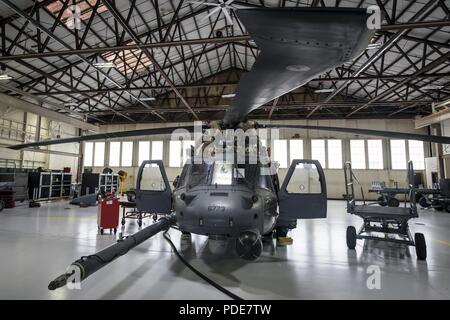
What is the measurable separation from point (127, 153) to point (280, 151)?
12.8 m

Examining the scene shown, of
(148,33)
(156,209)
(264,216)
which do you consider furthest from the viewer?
→ (148,33)

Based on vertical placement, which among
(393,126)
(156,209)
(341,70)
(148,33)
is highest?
(148,33)

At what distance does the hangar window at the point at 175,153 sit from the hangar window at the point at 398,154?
16.3 m

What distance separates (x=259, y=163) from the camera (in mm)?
4289

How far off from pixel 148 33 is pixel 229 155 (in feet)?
33.0

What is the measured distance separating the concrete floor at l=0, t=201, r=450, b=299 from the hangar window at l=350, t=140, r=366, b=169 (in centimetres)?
1353

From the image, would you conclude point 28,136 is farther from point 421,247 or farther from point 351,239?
point 421,247

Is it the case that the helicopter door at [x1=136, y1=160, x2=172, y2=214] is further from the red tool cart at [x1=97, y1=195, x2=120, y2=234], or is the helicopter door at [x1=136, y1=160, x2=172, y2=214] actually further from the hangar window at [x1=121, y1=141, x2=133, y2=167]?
the hangar window at [x1=121, y1=141, x2=133, y2=167]

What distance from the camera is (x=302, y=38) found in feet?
3.67

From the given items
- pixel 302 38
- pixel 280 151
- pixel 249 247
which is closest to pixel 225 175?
pixel 249 247

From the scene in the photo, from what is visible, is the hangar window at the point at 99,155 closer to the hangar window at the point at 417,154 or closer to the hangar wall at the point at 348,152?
the hangar wall at the point at 348,152

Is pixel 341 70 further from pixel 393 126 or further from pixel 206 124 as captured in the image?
pixel 206 124

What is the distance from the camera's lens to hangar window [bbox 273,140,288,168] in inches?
757
